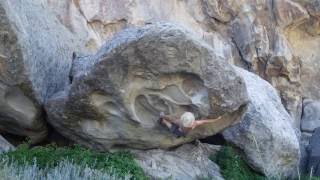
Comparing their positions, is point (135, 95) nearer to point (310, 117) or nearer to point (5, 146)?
point (5, 146)

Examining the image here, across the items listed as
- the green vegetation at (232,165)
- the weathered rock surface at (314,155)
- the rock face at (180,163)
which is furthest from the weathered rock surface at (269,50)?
the rock face at (180,163)

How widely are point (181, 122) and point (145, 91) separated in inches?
24.9

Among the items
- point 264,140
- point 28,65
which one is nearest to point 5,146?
point 28,65

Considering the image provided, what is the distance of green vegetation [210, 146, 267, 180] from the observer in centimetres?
952

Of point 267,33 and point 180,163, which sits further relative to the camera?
point 267,33

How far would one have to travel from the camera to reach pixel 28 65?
28.0 ft

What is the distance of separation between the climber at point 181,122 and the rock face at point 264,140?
1.46m

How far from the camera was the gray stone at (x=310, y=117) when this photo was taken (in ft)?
46.9

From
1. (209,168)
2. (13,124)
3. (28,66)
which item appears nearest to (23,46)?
(28,66)

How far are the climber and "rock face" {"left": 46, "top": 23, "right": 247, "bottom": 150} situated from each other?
0.10 metres

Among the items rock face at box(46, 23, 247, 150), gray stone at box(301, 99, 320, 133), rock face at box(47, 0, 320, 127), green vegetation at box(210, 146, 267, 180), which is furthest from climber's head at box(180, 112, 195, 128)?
gray stone at box(301, 99, 320, 133)

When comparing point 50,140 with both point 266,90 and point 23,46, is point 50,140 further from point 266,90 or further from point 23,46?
point 266,90

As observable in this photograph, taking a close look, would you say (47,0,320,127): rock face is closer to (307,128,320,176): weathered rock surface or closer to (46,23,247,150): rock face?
(307,128,320,176): weathered rock surface

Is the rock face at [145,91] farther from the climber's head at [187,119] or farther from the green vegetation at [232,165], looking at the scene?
the green vegetation at [232,165]
